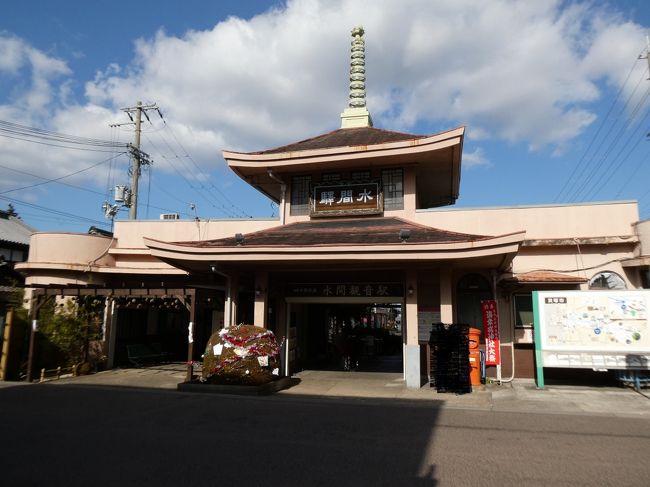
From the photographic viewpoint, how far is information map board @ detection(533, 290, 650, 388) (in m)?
12.0

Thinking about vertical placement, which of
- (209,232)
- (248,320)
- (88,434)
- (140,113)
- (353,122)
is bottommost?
(88,434)

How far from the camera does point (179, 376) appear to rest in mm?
15242

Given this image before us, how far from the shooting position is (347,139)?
16.7 metres

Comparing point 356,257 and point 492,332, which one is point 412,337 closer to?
point 492,332

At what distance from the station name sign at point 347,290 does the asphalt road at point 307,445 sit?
12.9 feet

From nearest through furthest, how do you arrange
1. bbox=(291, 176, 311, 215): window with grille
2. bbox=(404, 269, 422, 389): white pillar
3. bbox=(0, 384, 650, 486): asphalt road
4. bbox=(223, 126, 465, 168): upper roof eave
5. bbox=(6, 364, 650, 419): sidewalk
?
bbox=(0, 384, 650, 486): asphalt road, bbox=(6, 364, 650, 419): sidewalk, bbox=(404, 269, 422, 389): white pillar, bbox=(223, 126, 465, 168): upper roof eave, bbox=(291, 176, 311, 215): window with grille

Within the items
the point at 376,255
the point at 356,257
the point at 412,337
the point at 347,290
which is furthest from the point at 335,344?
the point at 376,255

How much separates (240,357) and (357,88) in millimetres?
12949

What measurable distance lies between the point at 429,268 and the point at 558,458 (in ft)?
23.3

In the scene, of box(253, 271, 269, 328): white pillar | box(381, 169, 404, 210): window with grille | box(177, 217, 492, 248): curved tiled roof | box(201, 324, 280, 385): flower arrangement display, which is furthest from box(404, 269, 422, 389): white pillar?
box(253, 271, 269, 328): white pillar

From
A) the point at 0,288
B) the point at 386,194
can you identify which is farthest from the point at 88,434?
the point at 0,288

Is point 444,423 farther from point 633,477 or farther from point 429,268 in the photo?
point 429,268

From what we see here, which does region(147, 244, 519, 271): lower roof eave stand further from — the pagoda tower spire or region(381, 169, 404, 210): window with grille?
the pagoda tower spire

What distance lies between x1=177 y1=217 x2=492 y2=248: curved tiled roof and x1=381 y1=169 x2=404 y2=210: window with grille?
495mm
